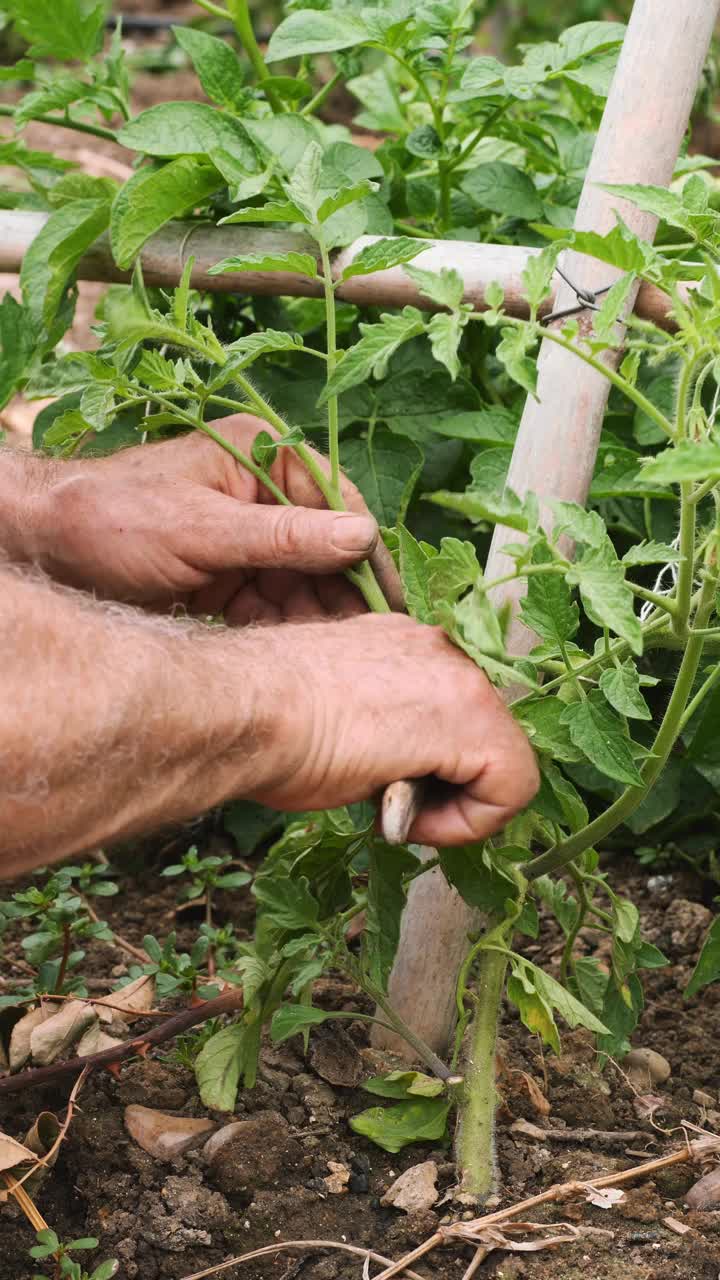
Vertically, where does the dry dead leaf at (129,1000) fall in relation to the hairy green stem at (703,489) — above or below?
below

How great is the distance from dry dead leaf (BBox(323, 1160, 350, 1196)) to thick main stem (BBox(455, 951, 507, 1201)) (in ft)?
0.35

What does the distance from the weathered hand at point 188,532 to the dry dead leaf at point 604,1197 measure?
0.55 metres

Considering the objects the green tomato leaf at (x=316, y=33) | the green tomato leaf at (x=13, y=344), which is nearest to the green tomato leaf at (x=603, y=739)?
the green tomato leaf at (x=316, y=33)

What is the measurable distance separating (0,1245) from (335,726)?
0.58 m

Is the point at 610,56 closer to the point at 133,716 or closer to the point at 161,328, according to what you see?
the point at 161,328

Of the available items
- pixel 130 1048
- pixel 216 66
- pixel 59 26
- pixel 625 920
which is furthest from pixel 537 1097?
pixel 59 26

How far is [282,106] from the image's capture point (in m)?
1.69

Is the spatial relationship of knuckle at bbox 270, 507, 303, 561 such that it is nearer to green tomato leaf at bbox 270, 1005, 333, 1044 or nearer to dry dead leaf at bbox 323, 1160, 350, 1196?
green tomato leaf at bbox 270, 1005, 333, 1044

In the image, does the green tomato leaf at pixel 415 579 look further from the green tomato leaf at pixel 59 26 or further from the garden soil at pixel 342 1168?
the green tomato leaf at pixel 59 26

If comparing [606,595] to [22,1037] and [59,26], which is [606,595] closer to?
[22,1037]

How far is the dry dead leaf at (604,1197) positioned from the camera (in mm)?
1229

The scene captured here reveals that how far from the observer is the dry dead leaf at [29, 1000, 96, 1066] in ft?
4.62

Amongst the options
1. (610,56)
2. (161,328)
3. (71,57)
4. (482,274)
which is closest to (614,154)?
(482,274)

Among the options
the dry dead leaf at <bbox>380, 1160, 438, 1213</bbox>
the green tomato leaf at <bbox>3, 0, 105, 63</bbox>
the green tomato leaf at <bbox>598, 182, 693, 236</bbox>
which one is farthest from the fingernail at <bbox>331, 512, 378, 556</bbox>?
the green tomato leaf at <bbox>3, 0, 105, 63</bbox>
